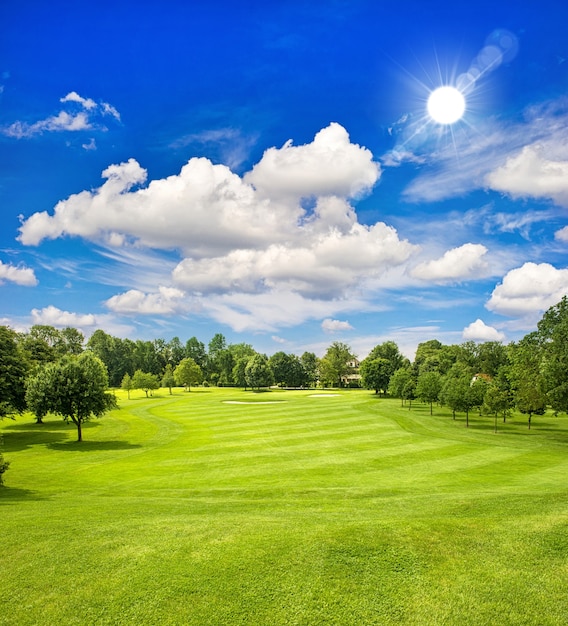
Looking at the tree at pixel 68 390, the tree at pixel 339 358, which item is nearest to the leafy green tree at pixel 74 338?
the tree at pixel 339 358

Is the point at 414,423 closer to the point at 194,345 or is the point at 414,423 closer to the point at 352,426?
the point at 352,426

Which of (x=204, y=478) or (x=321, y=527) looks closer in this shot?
(x=321, y=527)

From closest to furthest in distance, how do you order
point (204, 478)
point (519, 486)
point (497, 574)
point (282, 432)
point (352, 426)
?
point (497, 574) < point (519, 486) < point (204, 478) < point (282, 432) < point (352, 426)

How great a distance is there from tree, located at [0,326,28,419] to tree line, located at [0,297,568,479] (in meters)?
0.10

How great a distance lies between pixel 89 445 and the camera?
130 feet

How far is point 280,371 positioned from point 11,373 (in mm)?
99160

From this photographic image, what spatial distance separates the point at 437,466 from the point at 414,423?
2070 centimetres

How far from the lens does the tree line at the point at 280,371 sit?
131ft

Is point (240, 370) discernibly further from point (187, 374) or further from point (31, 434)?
point (31, 434)

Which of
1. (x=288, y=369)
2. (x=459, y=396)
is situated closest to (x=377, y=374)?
(x=459, y=396)

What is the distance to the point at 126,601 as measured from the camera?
8.06m

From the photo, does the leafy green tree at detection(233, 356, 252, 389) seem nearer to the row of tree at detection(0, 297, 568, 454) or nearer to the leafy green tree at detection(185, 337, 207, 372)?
the row of tree at detection(0, 297, 568, 454)

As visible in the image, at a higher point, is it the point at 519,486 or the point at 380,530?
the point at 380,530

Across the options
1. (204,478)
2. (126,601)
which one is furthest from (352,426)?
(126,601)
